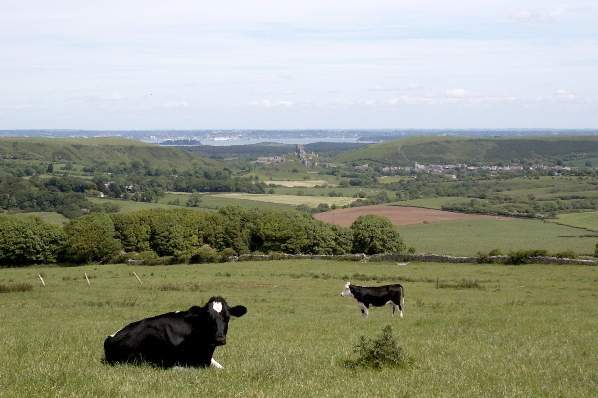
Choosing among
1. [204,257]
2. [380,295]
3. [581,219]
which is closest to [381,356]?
[380,295]

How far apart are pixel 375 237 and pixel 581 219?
54.2m

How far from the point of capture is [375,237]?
263 ft

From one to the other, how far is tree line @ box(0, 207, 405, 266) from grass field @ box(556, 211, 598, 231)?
4353cm

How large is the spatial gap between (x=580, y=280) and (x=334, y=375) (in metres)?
39.1

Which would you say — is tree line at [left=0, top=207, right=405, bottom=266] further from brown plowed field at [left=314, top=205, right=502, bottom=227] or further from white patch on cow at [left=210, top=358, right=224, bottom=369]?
white patch on cow at [left=210, top=358, right=224, bottom=369]

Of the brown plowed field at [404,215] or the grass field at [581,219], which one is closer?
the grass field at [581,219]

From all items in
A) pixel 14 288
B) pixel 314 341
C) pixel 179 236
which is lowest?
pixel 179 236

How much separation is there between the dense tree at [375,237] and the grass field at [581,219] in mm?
40369

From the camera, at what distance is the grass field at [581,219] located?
110 meters

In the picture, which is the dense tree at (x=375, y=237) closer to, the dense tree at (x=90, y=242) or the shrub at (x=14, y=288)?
the dense tree at (x=90, y=242)

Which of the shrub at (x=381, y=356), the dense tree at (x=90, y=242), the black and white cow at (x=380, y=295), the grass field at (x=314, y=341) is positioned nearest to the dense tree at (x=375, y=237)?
the dense tree at (x=90, y=242)

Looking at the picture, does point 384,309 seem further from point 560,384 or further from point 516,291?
point 560,384

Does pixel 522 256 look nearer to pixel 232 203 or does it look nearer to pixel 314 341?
pixel 314 341

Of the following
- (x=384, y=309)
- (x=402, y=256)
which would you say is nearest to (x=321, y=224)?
(x=402, y=256)
